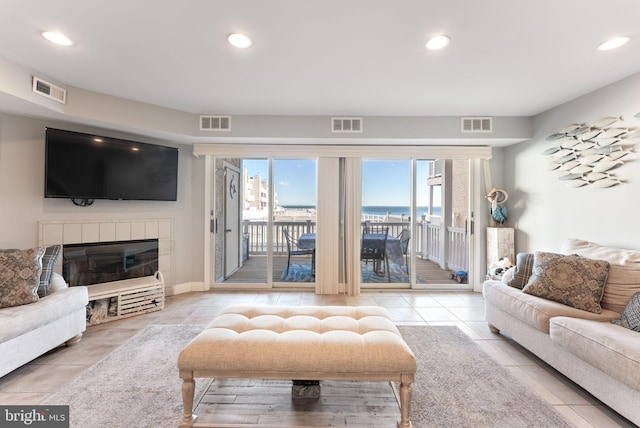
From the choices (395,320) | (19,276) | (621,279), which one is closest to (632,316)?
(621,279)

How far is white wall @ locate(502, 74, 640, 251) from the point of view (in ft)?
8.22

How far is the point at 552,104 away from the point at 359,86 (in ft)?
7.90

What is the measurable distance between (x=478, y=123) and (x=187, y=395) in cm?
424

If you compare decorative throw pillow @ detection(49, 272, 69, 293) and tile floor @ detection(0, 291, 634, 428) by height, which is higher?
decorative throw pillow @ detection(49, 272, 69, 293)

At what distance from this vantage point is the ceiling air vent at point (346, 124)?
3.68 m

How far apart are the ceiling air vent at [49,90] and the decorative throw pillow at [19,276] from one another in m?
1.48

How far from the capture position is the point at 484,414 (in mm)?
1664

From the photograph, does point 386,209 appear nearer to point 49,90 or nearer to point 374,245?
point 374,245

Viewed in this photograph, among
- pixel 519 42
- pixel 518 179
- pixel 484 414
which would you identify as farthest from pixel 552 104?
pixel 484 414

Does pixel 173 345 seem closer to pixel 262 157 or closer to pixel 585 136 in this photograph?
pixel 262 157

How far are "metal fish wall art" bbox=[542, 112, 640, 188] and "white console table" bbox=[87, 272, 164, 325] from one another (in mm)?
5014

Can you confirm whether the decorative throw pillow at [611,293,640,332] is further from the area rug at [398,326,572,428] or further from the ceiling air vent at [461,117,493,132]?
the ceiling air vent at [461,117,493,132]

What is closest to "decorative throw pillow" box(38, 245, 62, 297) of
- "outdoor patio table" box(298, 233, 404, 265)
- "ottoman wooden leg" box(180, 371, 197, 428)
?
"ottoman wooden leg" box(180, 371, 197, 428)

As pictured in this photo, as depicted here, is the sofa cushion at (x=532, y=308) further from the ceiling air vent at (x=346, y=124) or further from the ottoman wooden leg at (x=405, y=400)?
the ceiling air vent at (x=346, y=124)
